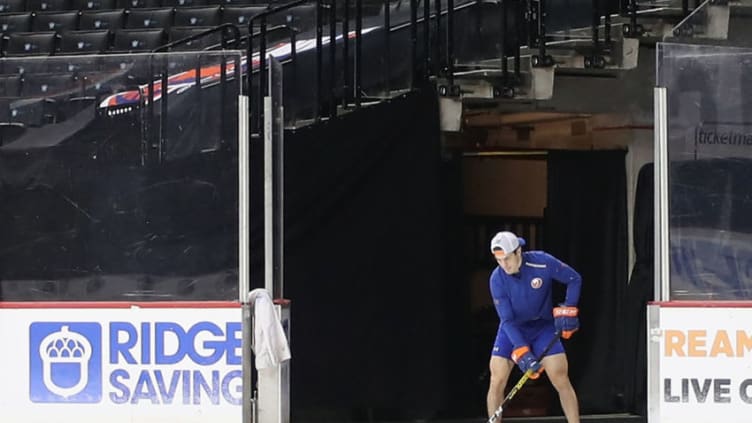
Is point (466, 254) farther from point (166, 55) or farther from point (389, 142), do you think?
point (166, 55)

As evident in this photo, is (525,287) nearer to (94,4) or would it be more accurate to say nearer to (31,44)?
(31,44)

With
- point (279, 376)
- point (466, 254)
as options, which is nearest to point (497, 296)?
point (279, 376)

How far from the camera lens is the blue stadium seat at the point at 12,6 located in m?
17.5

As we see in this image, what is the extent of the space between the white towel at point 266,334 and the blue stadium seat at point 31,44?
6.45 metres

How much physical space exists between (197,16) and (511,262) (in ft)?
20.9

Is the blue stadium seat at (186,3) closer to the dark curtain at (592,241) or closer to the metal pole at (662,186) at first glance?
the dark curtain at (592,241)

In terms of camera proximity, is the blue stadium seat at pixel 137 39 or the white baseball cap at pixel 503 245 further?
the blue stadium seat at pixel 137 39

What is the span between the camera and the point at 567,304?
10.5 m

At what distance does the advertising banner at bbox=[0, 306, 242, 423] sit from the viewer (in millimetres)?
10117

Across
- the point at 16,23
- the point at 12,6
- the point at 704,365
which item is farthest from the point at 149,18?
the point at 704,365

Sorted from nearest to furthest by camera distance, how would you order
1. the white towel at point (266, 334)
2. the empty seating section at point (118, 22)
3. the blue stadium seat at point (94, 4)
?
the white towel at point (266, 334), the empty seating section at point (118, 22), the blue stadium seat at point (94, 4)

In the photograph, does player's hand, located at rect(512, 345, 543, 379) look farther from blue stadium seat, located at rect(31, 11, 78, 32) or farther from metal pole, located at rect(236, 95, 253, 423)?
blue stadium seat, located at rect(31, 11, 78, 32)

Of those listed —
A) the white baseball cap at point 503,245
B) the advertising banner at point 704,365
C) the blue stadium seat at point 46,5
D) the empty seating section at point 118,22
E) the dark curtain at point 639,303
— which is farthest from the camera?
the blue stadium seat at point 46,5

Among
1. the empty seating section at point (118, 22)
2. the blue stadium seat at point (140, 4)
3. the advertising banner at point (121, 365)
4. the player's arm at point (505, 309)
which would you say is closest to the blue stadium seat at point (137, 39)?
the empty seating section at point (118, 22)
